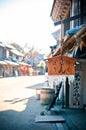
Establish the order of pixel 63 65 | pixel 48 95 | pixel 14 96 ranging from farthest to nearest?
pixel 14 96
pixel 48 95
pixel 63 65

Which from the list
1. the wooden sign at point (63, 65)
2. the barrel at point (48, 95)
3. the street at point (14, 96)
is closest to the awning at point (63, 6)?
the barrel at point (48, 95)

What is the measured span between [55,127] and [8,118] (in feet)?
8.88

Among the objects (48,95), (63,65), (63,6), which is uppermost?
(63,6)

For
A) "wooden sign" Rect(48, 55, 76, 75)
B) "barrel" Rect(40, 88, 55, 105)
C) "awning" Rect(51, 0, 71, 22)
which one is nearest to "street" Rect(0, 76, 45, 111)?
"barrel" Rect(40, 88, 55, 105)

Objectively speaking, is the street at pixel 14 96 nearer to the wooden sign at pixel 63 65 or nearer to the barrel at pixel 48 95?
the barrel at pixel 48 95

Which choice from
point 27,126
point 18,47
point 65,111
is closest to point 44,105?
point 65,111

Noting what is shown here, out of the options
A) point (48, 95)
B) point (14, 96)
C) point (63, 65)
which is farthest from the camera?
point (14, 96)

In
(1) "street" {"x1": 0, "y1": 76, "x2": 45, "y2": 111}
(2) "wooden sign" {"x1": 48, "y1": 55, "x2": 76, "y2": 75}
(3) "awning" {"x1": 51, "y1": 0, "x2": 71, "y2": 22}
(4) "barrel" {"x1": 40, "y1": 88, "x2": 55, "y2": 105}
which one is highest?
(3) "awning" {"x1": 51, "y1": 0, "x2": 71, "y2": 22}

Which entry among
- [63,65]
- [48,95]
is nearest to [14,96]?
[48,95]

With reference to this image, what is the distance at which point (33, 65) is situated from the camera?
76.1 metres

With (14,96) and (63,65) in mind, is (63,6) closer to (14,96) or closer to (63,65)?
(63,65)

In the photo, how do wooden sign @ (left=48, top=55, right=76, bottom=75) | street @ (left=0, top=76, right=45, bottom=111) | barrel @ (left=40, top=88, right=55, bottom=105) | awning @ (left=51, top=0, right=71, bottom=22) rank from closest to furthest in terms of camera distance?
wooden sign @ (left=48, top=55, right=76, bottom=75)
awning @ (left=51, top=0, right=71, bottom=22)
street @ (left=0, top=76, right=45, bottom=111)
barrel @ (left=40, top=88, right=55, bottom=105)

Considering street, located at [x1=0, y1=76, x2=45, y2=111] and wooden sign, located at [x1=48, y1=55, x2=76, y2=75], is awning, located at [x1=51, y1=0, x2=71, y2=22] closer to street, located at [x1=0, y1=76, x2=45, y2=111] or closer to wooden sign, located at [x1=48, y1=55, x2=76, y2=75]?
wooden sign, located at [x1=48, y1=55, x2=76, y2=75]

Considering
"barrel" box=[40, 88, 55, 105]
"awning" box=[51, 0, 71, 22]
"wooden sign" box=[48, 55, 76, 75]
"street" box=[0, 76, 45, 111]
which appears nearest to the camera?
"wooden sign" box=[48, 55, 76, 75]
